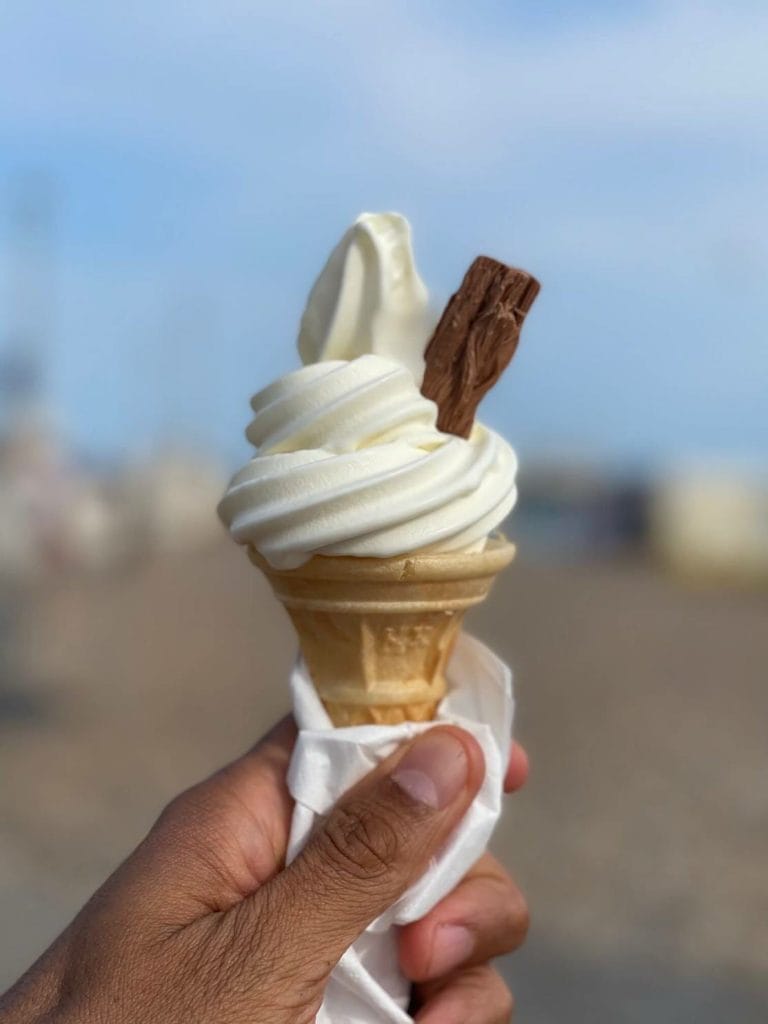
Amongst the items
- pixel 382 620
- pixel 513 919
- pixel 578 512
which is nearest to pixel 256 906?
pixel 382 620

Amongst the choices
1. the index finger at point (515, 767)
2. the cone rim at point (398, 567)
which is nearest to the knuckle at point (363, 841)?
the cone rim at point (398, 567)

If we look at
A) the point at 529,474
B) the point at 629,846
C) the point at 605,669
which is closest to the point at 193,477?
the point at 529,474

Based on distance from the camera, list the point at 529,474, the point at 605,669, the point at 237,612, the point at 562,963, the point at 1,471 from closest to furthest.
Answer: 1. the point at 562,963
2. the point at 1,471
3. the point at 605,669
4. the point at 237,612
5. the point at 529,474

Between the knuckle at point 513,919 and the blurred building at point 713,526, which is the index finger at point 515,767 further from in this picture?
the blurred building at point 713,526

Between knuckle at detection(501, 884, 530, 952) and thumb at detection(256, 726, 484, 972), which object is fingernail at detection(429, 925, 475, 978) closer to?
knuckle at detection(501, 884, 530, 952)

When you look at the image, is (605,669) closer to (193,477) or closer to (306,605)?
(306,605)
